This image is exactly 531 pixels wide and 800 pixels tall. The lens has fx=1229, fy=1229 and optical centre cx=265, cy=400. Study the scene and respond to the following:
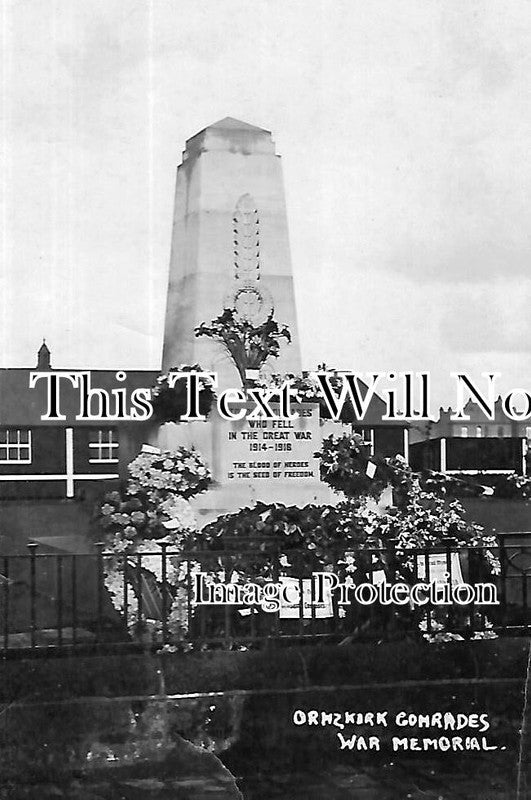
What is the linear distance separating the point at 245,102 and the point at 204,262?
1.44 feet

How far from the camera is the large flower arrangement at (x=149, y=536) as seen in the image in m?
3.22

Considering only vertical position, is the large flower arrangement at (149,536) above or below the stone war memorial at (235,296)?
below

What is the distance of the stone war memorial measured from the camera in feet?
10.6

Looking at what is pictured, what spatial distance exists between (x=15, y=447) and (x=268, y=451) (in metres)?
0.66

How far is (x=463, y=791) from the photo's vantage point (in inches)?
131

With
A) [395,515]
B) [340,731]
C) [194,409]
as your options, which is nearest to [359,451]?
[395,515]

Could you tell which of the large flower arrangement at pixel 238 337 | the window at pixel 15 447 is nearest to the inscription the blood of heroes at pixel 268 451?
the large flower arrangement at pixel 238 337

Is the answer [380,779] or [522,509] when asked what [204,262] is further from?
[380,779]
